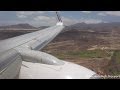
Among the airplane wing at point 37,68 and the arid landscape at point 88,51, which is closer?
the airplane wing at point 37,68

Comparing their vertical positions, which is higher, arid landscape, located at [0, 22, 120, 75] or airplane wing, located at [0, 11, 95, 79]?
airplane wing, located at [0, 11, 95, 79]

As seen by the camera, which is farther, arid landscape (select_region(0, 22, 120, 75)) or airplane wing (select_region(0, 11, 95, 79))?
arid landscape (select_region(0, 22, 120, 75))

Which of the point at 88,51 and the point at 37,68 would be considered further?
the point at 88,51

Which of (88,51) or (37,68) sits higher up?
(37,68)

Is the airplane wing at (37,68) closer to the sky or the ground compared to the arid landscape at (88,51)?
→ closer to the sky
